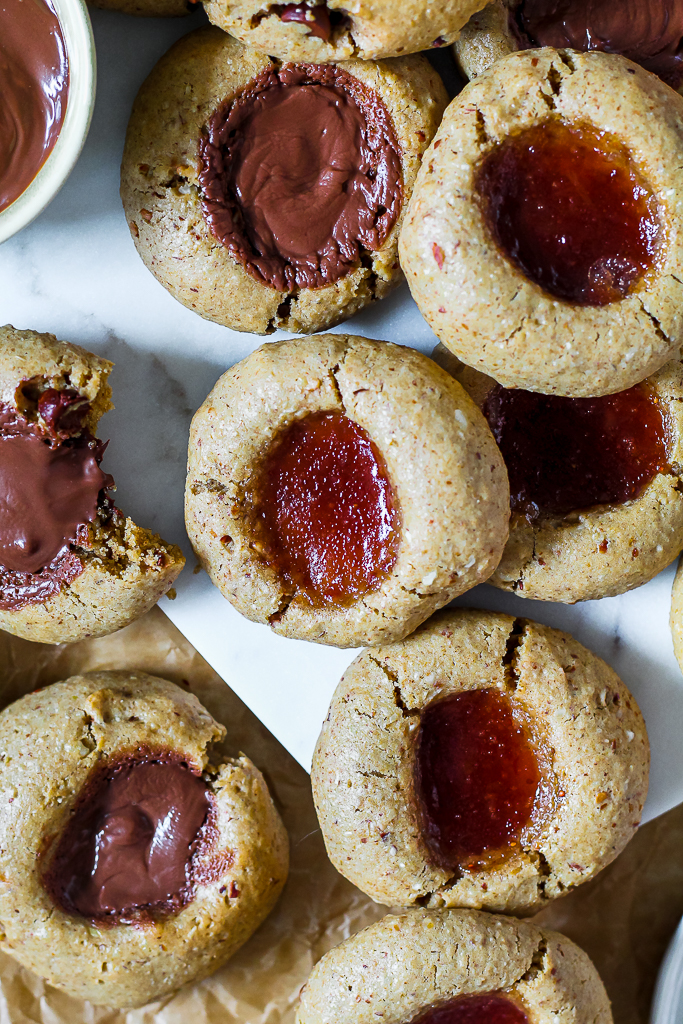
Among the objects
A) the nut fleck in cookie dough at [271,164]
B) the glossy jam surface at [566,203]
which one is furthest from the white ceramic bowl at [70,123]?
the glossy jam surface at [566,203]

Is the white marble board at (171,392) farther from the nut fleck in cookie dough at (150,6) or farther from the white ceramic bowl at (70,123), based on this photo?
the white ceramic bowl at (70,123)

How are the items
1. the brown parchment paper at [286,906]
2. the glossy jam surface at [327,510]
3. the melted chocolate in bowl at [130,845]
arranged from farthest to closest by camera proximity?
the brown parchment paper at [286,906] → the melted chocolate in bowl at [130,845] → the glossy jam surface at [327,510]

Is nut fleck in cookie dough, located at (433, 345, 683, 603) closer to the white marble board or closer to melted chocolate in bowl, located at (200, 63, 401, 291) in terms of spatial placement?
the white marble board

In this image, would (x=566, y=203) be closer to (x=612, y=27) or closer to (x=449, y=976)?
(x=612, y=27)

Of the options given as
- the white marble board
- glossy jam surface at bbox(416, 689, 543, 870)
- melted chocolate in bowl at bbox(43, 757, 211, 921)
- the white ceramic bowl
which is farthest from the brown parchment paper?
the white ceramic bowl

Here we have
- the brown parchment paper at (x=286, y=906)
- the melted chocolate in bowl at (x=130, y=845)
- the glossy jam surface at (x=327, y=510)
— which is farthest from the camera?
the brown parchment paper at (x=286, y=906)

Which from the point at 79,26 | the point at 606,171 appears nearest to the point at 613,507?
the point at 606,171

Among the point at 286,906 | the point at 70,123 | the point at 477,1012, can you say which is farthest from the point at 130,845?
the point at 70,123

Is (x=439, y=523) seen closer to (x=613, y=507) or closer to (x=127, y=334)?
(x=613, y=507)
